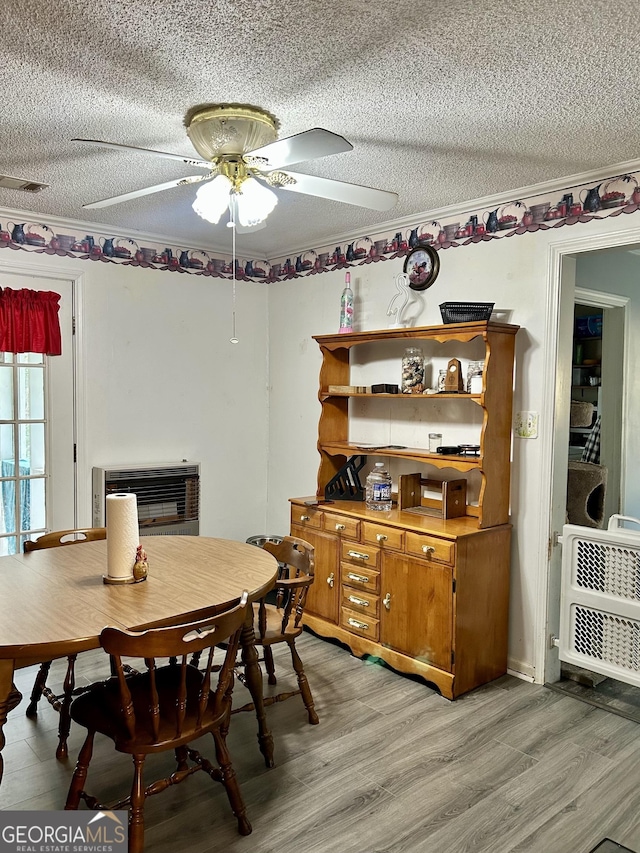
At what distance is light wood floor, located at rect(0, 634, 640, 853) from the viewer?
2.15 m

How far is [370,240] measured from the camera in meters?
4.16

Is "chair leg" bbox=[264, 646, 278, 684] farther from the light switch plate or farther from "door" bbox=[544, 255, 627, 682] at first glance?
the light switch plate

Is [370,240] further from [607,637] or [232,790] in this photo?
[232,790]

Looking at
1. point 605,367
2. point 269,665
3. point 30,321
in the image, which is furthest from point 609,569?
point 30,321

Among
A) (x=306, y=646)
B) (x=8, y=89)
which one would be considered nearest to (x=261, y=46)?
(x=8, y=89)

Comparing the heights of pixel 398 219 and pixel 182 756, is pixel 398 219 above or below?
above

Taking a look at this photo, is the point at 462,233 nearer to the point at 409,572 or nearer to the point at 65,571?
the point at 409,572

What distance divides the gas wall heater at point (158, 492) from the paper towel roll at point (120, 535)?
1.65 m

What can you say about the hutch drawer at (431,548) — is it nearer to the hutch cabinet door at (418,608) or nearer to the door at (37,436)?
the hutch cabinet door at (418,608)

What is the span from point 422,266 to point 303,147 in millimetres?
1940

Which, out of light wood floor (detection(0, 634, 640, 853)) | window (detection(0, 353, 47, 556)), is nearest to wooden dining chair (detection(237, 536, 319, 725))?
light wood floor (detection(0, 634, 640, 853))

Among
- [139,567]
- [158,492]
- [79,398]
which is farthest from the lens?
[158,492]

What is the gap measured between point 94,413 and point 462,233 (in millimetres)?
2515

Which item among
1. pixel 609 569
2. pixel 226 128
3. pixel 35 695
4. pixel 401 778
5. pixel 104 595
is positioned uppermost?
pixel 226 128
